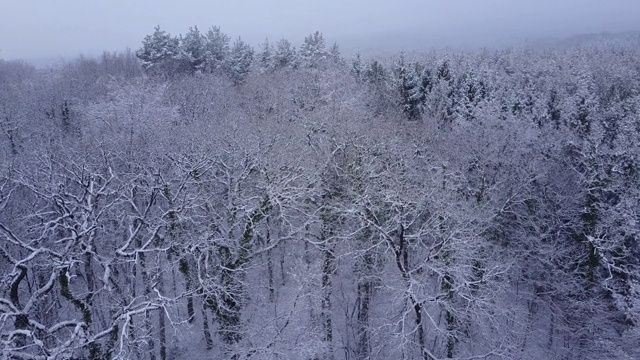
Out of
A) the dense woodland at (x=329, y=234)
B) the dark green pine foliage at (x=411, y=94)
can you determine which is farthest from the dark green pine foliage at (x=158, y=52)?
the dark green pine foliage at (x=411, y=94)

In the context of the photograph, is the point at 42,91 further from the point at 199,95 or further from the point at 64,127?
the point at 199,95

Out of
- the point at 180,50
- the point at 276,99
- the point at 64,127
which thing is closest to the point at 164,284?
the point at 276,99

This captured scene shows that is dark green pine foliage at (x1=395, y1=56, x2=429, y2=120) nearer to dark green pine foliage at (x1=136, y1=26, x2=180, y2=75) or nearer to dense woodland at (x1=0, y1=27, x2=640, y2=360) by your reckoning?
dense woodland at (x1=0, y1=27, x2=640, y2=360)

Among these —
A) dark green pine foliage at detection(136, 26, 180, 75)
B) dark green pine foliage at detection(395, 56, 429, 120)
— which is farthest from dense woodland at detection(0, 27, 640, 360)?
dark green pine foliage at detection(136, 26, 180, 75)

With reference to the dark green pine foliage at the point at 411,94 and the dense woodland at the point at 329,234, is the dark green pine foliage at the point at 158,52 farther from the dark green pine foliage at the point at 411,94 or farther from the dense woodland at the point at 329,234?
the dark green pine foliage at the point at 411,94

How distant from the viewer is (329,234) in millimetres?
21578

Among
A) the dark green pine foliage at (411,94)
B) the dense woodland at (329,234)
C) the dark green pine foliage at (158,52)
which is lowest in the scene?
the dense woodland at (329,234)

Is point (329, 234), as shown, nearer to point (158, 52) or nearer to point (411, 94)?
point (411, 94)

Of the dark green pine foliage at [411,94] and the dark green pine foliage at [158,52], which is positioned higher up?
the dark green pine foliage at [158,52]

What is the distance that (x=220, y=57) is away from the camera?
163 feet

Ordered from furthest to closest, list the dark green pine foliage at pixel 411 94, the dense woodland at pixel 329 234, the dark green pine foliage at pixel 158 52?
the dark green pine foliage at pixel 158 52 < the dark green pine foliage at pixel 411 94 < the dense woodland at pixel 329 234

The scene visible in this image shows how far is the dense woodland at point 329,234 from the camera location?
56.2 ft

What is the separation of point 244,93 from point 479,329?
2595cm

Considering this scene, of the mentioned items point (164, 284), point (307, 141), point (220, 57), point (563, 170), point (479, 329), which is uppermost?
point (220, 57)
